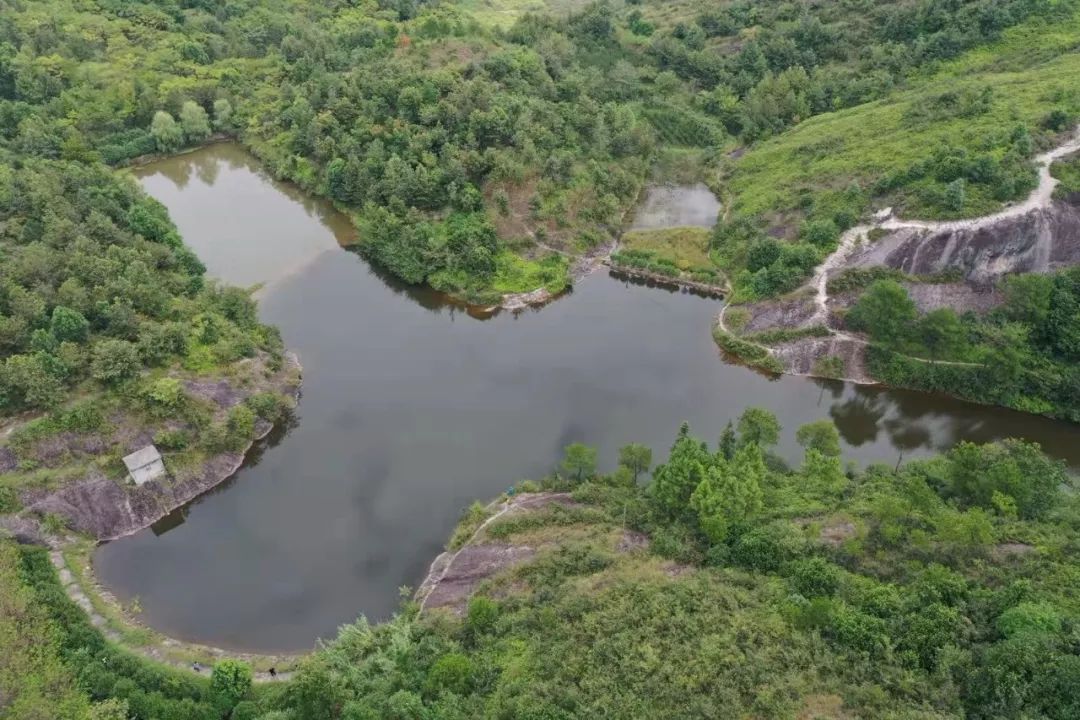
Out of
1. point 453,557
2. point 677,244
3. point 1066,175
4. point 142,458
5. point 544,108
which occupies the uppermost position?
point 1066,175

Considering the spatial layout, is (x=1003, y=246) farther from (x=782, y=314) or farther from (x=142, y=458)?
(x=142, y=458)

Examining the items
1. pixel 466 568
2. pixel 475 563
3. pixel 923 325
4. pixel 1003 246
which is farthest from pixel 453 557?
pixel 1003 246

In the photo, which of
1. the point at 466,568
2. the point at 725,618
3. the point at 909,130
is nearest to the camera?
the point at 725,618

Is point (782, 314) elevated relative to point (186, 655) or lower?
elevated

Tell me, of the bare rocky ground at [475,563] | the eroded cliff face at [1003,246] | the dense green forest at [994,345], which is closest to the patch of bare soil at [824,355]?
the dense green forest at [994,345]

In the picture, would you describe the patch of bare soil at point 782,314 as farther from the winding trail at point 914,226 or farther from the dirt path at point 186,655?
the dirt path at point 186,655

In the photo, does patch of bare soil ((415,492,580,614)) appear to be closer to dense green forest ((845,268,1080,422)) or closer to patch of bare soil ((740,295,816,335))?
patch of bare soil ((740,295,816,335))

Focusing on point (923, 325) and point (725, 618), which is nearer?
point (725, 618)
